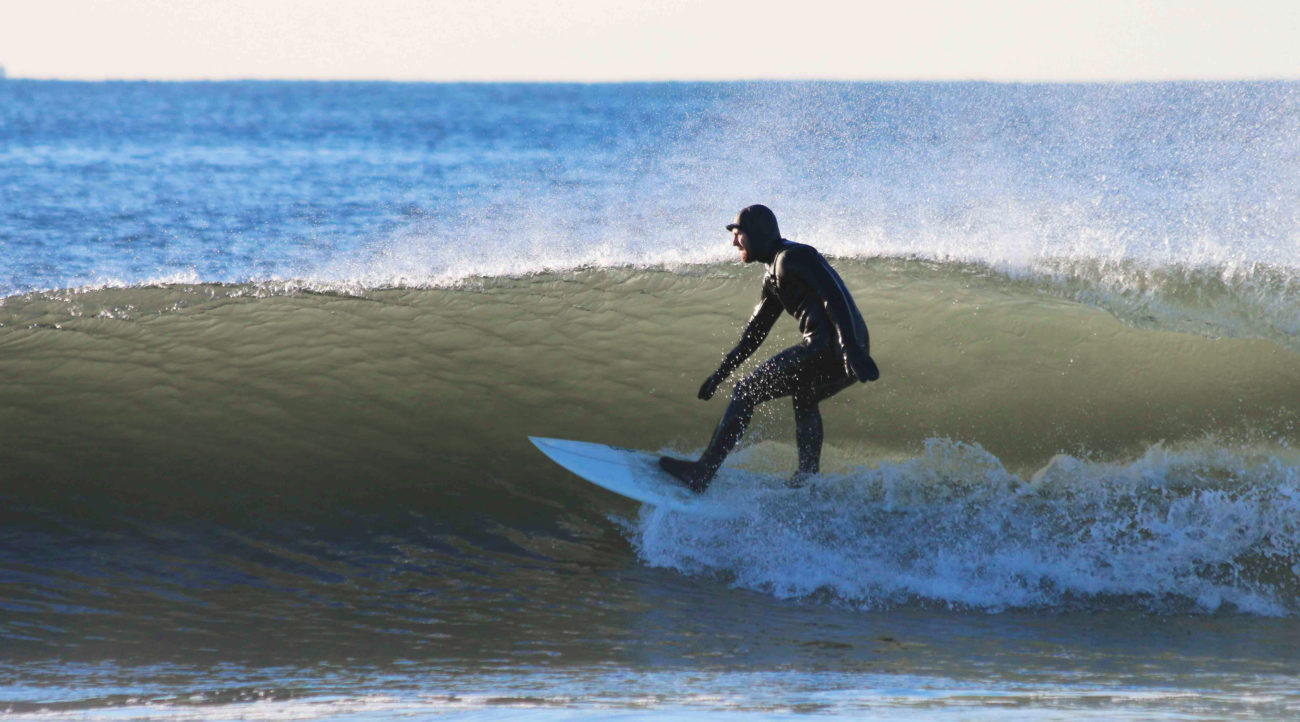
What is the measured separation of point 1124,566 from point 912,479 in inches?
42.3

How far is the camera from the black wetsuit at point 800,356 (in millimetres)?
4785

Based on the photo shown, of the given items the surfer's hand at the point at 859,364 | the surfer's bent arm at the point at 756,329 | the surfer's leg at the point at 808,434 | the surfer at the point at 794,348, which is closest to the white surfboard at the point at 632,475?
the surfer at the point at 794,348

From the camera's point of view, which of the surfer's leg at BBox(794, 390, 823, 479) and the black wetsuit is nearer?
the black wetsuit

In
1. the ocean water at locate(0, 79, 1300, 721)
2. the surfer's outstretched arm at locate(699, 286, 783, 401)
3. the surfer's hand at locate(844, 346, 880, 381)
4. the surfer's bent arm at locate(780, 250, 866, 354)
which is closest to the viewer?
the ocean water at locate(0, 79, 1300, 721)

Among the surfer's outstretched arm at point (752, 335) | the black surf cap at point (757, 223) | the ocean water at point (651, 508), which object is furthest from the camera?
the surfer's outstretched arm at point (752, 335)

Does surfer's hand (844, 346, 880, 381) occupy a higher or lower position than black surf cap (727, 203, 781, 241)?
lower

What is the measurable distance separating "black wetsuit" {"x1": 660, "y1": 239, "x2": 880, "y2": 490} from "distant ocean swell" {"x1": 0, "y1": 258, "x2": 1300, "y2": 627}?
263 mm

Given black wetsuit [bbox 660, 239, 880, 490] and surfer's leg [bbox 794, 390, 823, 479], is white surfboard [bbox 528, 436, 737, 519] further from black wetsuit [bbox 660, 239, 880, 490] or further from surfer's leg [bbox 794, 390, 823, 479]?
surfer's leg [bbox 794, 390, 823, 479]

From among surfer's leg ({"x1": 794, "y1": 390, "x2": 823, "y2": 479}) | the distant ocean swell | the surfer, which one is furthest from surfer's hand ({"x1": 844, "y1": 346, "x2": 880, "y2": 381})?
the distant ocean swell

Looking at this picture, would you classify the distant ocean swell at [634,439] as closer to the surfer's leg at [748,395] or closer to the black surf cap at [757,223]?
the surfer's leg at [748,395]

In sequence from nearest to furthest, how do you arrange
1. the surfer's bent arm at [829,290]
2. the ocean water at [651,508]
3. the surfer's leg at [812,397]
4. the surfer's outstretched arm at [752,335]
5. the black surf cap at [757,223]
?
the ocean water at [651,508] → the surfer's bent arm at [829,290] → the black surf cap at [757,223] → the surfer's leg at [812,397] → the surfer's outstretched arm at [752,335]

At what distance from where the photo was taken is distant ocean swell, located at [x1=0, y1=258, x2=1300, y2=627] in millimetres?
4914

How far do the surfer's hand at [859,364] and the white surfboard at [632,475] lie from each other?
960 mm

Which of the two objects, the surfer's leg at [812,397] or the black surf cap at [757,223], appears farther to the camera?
the surfer's leg at [812,397]
